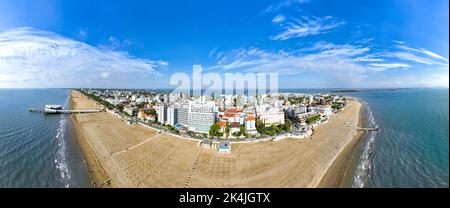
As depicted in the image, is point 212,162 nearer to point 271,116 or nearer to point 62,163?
point 62,163

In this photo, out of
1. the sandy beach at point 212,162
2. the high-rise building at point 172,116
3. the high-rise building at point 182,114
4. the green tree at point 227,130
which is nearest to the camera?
the sandy beach at point 212,162

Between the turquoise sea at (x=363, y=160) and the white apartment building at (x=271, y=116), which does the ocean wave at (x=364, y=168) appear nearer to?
the turquoise sea at (x=363, y=160)

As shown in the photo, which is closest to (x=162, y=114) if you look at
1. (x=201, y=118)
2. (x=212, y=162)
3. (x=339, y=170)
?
(x=201, y=118)

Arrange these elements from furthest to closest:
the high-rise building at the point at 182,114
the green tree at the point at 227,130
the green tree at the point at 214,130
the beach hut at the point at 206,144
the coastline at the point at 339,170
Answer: the high-rise building at the point at 182,114 < the green tree at the point at 227,130 < the green tree at the point at 214,130 < the beach hut at the point at 206,144 < the coastline at the point at 339,170

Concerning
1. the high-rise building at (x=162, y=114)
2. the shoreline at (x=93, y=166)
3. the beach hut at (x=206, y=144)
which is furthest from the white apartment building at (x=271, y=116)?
the shoreline at (x=93, y=166)

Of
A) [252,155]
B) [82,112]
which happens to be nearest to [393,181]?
[252,155]

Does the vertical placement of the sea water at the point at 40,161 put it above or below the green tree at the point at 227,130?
below

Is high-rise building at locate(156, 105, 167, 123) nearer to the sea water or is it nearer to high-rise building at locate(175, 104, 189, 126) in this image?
high-rise building at locate(175, 104, 189, 126)

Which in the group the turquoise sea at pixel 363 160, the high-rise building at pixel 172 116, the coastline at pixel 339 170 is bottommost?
the coastline at pixel 339 170

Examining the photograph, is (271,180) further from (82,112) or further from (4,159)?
(82,112)
